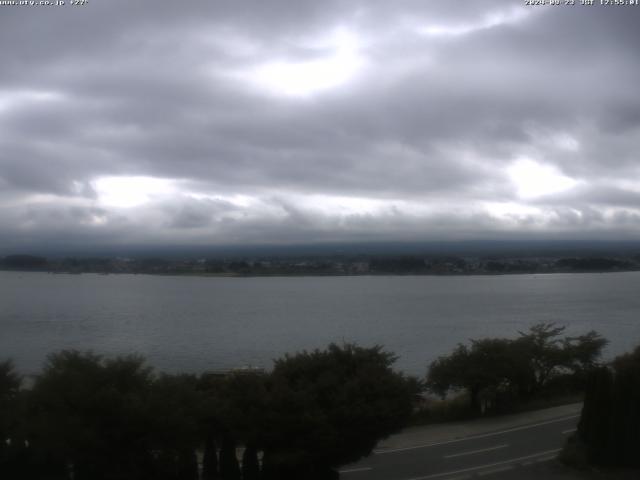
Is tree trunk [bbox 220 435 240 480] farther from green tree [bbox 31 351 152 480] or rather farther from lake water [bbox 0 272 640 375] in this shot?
lake water [bbox 0 272 640 375]

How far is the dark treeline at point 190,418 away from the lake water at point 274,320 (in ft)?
72.1

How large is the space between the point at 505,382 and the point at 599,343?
5.53m

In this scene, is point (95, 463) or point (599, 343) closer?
point (95, 463)

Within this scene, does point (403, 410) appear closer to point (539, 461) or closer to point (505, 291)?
point (539, 461)

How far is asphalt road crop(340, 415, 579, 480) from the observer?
14.0 meters

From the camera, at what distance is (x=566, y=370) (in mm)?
25859

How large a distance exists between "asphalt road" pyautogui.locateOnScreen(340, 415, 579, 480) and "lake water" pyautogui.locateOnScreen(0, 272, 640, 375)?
1660 cm

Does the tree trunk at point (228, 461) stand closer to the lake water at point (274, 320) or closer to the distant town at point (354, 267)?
the lake water at point (274, 320)

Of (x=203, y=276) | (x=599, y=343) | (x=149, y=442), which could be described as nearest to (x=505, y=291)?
(x=203, y=276)

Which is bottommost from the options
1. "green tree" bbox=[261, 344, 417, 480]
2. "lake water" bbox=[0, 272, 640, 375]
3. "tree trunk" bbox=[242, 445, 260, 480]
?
"lake water" bbox=[0, 272, 640, 375]

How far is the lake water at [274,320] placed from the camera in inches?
1626

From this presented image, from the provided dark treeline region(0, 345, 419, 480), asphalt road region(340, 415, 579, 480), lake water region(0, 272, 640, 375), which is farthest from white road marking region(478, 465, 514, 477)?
lake water region(0, 272, 640, 375)

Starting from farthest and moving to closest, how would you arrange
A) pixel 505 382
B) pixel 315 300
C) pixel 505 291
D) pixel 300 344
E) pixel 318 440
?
pixel 505 291, pixel 315 300, pixel 300 344, pixel 505 382, pixel 318 440

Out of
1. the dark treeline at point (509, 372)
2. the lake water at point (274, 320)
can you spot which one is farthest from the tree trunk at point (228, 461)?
the lake water at point (274, 320)
